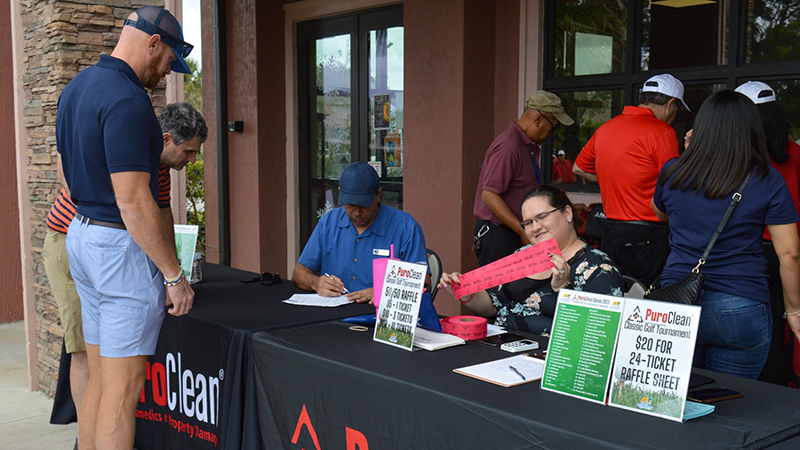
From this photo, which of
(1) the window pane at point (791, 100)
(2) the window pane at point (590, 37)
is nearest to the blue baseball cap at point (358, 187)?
(2) the window pane at point (590, 37)

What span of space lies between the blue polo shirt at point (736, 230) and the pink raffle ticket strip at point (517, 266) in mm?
592

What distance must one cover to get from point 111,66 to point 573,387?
1.61m

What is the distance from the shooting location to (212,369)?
2.72 m

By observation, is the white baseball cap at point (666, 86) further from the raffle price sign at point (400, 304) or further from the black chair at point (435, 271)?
the raffle price sign at point (400, 304)

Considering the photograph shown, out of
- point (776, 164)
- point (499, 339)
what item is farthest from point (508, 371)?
point (776, 164)

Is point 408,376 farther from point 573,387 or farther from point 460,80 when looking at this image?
point 460,80

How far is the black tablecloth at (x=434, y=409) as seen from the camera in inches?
61.1

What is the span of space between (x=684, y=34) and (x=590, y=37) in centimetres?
58

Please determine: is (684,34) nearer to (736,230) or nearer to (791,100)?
(791,100)

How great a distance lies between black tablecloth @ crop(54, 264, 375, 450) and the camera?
2.52 meters

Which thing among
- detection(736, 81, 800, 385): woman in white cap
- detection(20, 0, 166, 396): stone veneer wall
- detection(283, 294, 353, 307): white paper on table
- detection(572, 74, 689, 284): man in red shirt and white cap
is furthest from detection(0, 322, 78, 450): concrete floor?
detection(736, 81, 800, 385): woman in white cap

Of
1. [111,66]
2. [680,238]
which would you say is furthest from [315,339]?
[680,238]

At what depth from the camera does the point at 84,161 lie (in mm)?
2252

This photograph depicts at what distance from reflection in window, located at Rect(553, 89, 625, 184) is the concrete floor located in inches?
127
